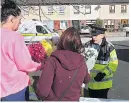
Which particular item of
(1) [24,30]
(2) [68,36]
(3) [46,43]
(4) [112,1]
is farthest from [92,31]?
(1) [24,30]

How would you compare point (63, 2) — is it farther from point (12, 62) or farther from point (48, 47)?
point (12, 62)

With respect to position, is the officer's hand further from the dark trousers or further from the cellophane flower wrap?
the cellophane flower wrap

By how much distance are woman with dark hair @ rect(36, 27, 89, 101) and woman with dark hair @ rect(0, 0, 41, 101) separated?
0.50 ft

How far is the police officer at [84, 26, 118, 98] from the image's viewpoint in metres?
3.33

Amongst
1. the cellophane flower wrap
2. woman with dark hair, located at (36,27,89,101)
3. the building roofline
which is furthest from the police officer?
the building roofline

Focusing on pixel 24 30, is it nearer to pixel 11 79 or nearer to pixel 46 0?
pixel 46 0

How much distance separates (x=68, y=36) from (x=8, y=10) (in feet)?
1.75

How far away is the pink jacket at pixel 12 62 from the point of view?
2158 mm

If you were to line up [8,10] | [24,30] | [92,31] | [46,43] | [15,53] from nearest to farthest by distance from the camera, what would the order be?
[15,53]
[8,10]
[46,43]
[92,31]
[24,30]

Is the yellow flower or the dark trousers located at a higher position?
the yellow flower

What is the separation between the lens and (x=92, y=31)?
3369 millimetres

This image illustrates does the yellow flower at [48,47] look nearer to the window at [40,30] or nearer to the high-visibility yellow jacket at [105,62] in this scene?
the high-visibility yellow jacket at [105,62]

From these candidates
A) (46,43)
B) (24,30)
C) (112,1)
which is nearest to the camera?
(46,43)

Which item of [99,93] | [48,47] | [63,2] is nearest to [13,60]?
[48,47]
